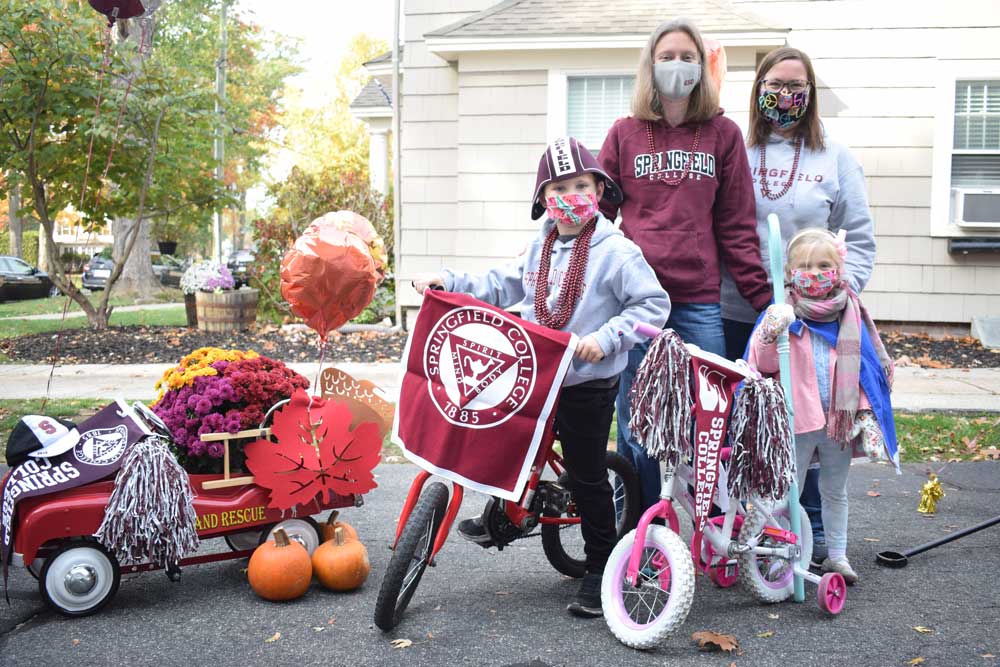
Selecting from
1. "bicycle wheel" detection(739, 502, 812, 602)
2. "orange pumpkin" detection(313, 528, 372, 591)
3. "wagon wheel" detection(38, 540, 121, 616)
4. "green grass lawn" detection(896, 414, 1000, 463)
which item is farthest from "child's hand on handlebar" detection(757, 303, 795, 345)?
"green grass lawn" detection(896, 414, 1000, 463)

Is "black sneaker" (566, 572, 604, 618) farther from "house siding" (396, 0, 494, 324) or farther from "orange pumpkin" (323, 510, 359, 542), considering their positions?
"house siding" (396, 0, 494, 324)

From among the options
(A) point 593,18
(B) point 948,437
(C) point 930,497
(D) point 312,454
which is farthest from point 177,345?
(C) point 930,497

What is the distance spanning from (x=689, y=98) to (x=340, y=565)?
2.34m

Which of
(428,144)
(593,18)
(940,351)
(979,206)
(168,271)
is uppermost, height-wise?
(593,18)

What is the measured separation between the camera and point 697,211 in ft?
12.2

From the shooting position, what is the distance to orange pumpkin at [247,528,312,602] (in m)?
3.64

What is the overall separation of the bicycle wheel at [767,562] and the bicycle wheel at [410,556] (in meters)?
1.16

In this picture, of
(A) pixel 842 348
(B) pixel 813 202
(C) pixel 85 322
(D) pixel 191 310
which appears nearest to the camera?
(A) pixel 842 348

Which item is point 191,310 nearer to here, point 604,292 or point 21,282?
point 604,292

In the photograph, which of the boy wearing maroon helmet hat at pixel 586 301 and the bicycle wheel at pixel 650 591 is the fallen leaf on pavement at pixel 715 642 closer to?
the bicycle wheel at pixel 650 591

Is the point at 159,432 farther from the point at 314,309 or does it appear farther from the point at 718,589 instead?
the point at 718,589

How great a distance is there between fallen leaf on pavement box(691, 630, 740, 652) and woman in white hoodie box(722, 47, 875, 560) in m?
1.34

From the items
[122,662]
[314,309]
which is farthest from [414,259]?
[122,662]

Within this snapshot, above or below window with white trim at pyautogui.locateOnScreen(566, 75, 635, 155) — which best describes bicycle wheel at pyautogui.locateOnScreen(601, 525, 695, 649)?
below
